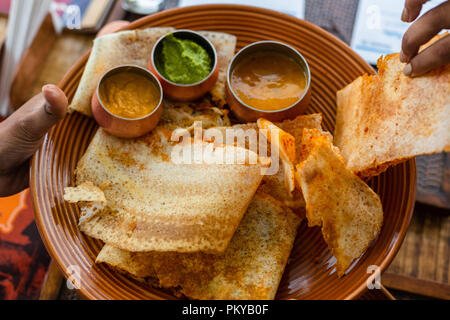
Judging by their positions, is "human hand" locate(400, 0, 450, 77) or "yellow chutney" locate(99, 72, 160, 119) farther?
"yellow chutney" locate(99, 72, 160, 119)

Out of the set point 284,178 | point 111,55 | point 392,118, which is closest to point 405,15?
point 392,118

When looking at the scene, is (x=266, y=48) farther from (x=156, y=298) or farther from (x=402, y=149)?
(x=156, y=298)

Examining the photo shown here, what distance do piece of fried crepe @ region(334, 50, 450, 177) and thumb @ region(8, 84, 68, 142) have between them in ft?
3.54

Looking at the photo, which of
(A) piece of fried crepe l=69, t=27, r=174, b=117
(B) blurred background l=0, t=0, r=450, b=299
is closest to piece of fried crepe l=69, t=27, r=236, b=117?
(A) piece of fried crepe l=69, t=27, r=174, b=117

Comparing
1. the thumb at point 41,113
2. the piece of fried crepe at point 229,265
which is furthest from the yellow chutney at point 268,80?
the thumb at point 41,113

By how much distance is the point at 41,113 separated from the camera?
4.69 feet

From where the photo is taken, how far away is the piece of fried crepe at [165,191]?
136cm

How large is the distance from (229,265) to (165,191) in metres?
0.36

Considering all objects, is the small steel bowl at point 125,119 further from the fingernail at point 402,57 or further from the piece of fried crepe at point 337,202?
the fingernail at point 402,57

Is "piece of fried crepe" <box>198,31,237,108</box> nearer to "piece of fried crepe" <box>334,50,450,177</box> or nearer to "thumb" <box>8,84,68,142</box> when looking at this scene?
"piece of fried crepe" <box>334,50,450,177</box>

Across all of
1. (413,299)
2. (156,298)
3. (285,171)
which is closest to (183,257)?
(156,298)

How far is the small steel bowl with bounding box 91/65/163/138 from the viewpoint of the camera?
1.47 meters

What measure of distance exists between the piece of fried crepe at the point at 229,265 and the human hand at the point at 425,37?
0.73 meters

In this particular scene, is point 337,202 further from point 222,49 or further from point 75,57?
point 75,57
